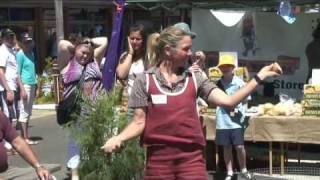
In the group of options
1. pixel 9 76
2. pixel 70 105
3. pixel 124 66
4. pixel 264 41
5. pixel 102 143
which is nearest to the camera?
pixel 102 143

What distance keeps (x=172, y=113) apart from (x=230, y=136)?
3677 mm

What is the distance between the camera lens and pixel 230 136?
7.84m

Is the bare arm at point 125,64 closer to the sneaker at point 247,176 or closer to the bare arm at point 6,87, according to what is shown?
the sneaker at point 247,176

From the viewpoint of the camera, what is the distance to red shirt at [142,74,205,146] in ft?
14.0

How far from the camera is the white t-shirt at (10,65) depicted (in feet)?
32.2

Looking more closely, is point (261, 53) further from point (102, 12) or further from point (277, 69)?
point (102, 12)

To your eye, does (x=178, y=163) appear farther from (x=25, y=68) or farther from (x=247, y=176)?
(x=25, y=68)

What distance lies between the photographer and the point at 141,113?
4.38 m

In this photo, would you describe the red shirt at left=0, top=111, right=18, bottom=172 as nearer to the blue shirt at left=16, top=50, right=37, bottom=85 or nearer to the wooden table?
the wooden table

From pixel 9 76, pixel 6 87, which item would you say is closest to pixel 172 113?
pixel 6 87

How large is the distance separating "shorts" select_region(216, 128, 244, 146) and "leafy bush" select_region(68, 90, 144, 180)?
1.78m

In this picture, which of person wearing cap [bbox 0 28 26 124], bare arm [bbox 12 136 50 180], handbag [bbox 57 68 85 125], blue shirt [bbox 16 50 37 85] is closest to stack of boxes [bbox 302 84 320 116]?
handbag [bbox 57 68 85 125]

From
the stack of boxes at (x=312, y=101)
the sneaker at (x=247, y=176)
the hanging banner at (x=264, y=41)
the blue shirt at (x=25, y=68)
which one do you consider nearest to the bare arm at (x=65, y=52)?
the sneaker at (x=247, y=176)

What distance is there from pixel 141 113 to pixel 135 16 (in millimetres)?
21009
